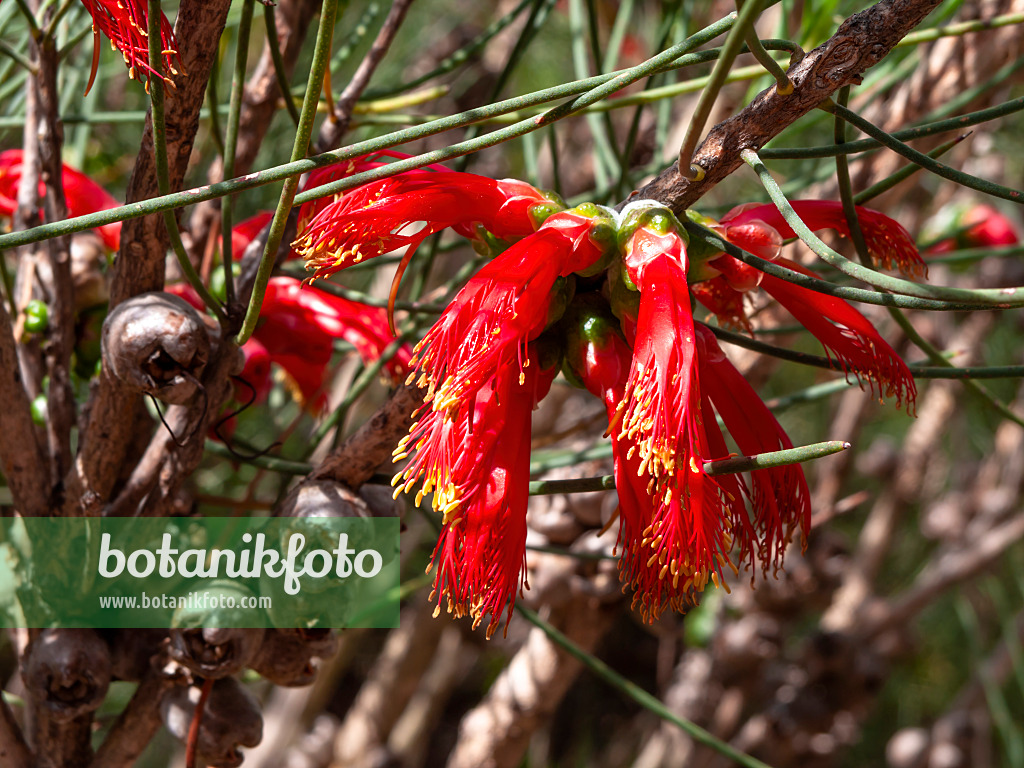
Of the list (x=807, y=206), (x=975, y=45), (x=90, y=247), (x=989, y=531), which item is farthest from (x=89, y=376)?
(x=989, y=531)

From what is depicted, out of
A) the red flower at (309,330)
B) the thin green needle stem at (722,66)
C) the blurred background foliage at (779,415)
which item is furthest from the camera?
the blurred background foliage at (779,415)

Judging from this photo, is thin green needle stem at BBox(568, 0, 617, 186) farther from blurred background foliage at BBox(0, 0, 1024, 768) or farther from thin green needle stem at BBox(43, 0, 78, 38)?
thin green needle stem at BBox(43, 0, 78, 38)

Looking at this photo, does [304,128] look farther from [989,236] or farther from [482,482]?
[989,236]

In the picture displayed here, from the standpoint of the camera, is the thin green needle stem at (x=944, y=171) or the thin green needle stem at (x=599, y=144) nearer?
the thin green needle stem at (x=944, y=171)

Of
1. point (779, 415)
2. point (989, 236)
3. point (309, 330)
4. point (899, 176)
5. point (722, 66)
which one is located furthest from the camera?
point (989, 236)

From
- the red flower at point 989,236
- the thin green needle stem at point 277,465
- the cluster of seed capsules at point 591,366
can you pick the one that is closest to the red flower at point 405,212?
the cluster of seed capsules at point 591,366

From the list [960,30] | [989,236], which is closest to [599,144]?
[960,30]

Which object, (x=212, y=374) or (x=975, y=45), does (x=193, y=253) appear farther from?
(x=975, y=45)

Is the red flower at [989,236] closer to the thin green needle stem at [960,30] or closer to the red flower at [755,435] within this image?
the thin green needle stem at [960,30]
